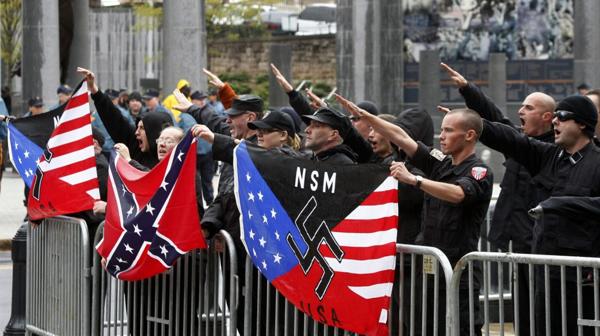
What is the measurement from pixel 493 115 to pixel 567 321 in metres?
2.91

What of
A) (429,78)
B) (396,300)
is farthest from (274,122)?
(429,78)

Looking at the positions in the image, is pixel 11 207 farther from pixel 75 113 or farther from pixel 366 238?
pixel 366 238

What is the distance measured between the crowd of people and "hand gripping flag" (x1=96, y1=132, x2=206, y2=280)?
0.18 metres

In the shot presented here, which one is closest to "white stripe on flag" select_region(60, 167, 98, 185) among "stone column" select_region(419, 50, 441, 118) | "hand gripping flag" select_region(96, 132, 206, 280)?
"hand gripping flag" select_region(96, 132, 206, 280)

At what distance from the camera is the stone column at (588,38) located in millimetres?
34156

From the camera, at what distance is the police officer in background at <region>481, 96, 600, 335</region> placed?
7.48m

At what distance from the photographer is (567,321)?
7270 mm

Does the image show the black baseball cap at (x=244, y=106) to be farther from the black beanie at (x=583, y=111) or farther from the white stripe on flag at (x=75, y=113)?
the black beanie at (x=583, y=111)

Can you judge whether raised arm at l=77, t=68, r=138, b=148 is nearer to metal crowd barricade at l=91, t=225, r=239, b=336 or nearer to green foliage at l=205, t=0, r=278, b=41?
metal crowd barricade at l=91, t=225, r=239, b=336

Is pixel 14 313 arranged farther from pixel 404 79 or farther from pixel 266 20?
pixel 266 20

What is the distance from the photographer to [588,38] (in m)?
34.2

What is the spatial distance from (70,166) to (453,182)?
3397 mm

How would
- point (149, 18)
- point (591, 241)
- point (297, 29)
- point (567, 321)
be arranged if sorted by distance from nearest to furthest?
1. point (567, 321)
2. point (591, 241)
3. point (149, 18)
4. point (297, 29)

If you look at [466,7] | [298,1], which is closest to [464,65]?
[466,7]
